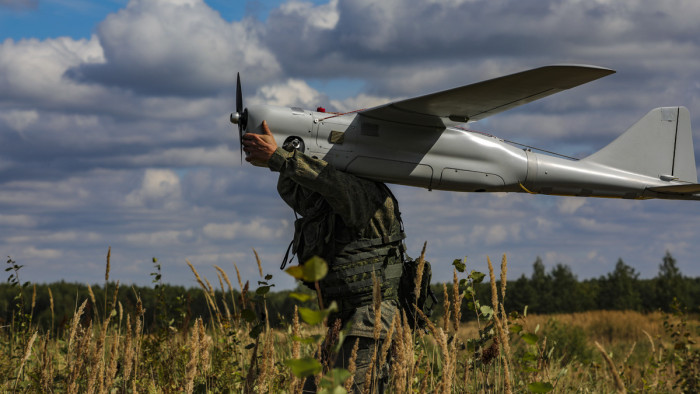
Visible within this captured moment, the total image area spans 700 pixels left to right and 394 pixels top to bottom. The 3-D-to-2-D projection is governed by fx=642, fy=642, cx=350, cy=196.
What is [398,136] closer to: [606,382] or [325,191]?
[325,191]

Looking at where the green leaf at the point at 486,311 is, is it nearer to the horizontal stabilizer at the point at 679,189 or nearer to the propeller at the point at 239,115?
the propeller at the point at 239,115

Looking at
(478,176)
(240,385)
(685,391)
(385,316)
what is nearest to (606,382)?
(685,391)

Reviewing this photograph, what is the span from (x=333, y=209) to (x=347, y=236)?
0.81 ft

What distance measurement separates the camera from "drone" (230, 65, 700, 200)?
16.7 ft

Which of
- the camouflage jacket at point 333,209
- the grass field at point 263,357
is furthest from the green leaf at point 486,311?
the camouflage jacket at point 333,209

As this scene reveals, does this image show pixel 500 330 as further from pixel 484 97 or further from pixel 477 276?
pixel 484 97

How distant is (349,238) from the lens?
15.8 feet

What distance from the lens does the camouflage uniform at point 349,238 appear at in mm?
4613

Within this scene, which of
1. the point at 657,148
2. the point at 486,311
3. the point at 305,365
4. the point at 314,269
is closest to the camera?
the point at 314,269

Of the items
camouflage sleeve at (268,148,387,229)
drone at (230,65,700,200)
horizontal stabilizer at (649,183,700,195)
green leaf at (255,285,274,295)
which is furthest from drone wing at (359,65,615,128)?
horizontal stabilizer at (649,183,700,195)

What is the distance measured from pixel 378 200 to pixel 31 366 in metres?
3.86

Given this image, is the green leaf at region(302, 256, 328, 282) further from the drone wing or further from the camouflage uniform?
the drone wing

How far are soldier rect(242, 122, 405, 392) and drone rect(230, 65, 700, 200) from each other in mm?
217

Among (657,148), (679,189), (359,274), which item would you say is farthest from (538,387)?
(657,148)
